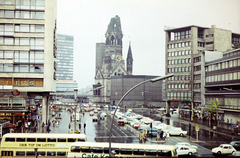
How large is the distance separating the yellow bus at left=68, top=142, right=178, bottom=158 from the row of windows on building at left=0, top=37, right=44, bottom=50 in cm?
3584

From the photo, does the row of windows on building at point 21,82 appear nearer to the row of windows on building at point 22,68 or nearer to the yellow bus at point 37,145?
the row of windows on building at point 22,68

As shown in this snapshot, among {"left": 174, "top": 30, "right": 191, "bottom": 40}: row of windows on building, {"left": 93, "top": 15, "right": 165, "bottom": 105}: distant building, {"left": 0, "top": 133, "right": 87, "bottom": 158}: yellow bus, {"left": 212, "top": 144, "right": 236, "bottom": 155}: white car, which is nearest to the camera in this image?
{"left": 0, "top": 133, "right": 87, "bottom": 158}: yellow bus

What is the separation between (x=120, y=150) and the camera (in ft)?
89.3

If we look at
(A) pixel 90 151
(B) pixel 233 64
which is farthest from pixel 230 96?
(A) pixel 90 151

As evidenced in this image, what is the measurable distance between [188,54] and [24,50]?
57.7 m

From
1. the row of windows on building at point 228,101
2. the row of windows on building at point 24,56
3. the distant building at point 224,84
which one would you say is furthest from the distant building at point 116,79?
the row of windows on building at point 24,56

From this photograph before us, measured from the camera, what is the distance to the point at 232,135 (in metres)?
49.3

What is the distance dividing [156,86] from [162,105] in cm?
1331

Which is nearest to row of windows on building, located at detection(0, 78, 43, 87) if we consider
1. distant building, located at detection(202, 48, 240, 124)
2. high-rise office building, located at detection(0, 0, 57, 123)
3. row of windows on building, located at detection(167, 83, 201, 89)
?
high-rise office building, located at detection(0, 0, 57, 123)

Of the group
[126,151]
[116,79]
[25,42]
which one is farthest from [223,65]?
[116,79]

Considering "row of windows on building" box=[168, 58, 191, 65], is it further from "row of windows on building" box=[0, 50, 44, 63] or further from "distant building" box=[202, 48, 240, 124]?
"row of windows on building" box=[0, 50, 44, 63]

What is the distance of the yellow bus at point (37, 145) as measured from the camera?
30.0m

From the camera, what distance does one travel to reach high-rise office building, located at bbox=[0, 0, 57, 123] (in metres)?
56.1

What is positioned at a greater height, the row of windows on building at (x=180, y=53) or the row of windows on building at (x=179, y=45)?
the row of windows on building at (x=179, y=45)
